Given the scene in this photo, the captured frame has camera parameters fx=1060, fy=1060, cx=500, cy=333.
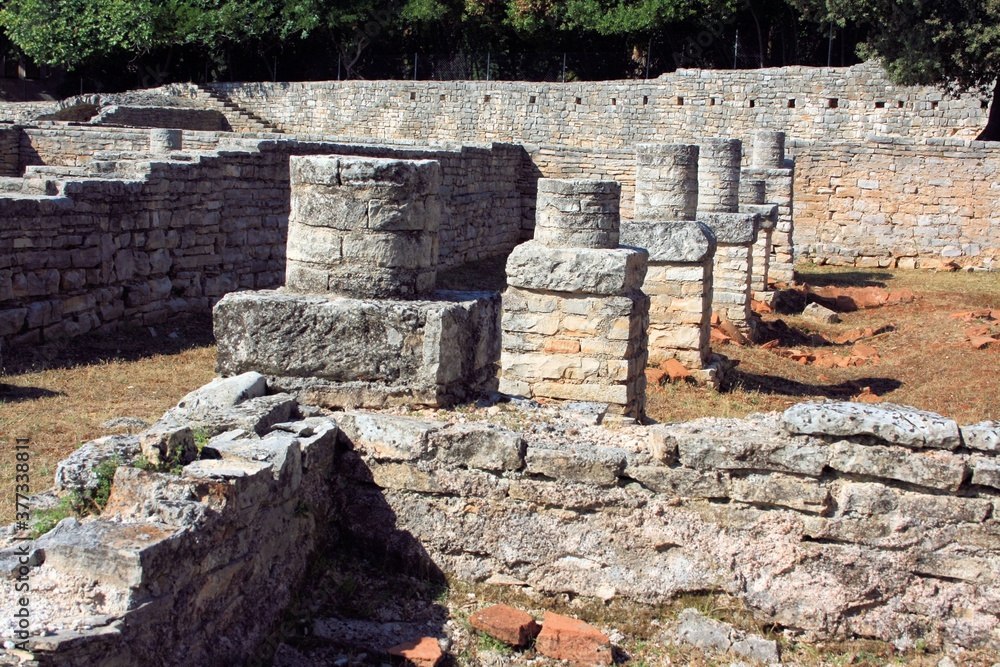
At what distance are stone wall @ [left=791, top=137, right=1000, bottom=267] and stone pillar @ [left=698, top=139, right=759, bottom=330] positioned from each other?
728cm

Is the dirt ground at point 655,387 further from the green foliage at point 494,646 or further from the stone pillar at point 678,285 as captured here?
the green foliage at point 494,646

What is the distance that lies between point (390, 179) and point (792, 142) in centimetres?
1791

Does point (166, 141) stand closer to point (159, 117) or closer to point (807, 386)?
point (807, 386)

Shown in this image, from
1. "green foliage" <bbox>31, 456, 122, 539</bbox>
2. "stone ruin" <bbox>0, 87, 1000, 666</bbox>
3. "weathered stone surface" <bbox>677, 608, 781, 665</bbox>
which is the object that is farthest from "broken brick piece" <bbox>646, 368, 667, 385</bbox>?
"green foliage" <bbox>31, 456, 122, 539</bbox>

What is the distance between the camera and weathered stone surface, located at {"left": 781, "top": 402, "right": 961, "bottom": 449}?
4.67 meters

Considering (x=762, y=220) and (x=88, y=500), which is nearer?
(x=88, y=500)

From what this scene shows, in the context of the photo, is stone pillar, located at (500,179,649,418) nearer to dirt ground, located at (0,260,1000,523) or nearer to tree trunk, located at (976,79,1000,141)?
dirt ground, located at (0,260,1000,523)

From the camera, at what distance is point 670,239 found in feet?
37.6

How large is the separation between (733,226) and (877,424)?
9769mm

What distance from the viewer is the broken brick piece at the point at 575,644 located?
450 cm

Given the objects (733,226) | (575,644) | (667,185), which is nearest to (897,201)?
(733,226)

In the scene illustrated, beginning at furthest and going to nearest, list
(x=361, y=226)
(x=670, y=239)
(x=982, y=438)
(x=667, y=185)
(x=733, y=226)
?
1. (x=733, y=226)
2. (x=667, y=185)
3. (x=670, y=239)
4. (x=361, y=226)
5. (x=982, y=438)

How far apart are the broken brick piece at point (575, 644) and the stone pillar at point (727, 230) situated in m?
9.83

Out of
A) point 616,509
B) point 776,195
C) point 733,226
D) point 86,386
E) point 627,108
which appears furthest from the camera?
point 627,108
